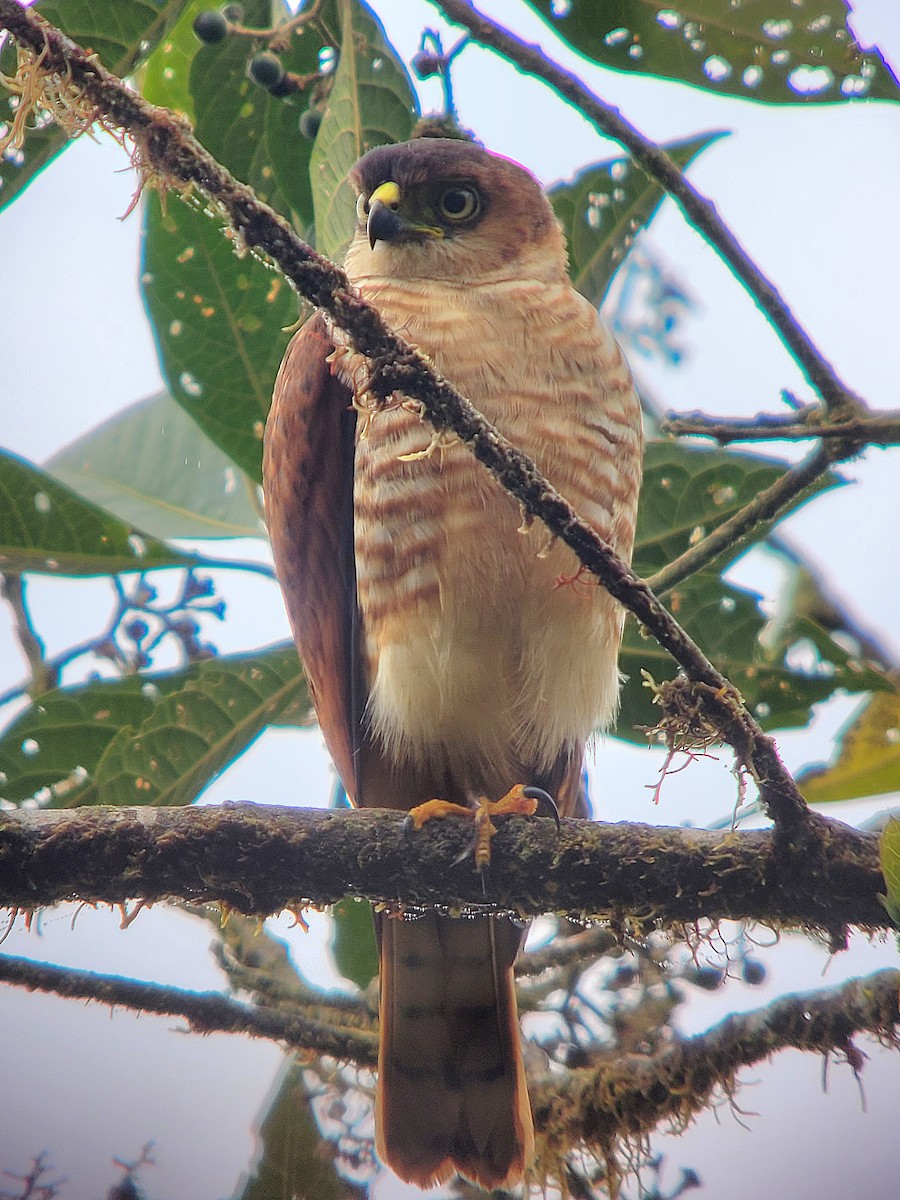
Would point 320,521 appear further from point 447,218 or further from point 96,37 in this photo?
point 96,37

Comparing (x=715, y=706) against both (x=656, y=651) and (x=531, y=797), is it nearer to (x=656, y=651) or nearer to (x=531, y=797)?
(x=531, y=797)

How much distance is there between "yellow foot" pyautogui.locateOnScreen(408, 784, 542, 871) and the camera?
6.10 feet

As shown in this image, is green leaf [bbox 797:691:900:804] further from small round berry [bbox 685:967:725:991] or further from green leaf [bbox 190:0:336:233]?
green leaf [bbox 190:0:336:233]

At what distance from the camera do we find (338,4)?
2439mm

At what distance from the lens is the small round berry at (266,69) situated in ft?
7.61

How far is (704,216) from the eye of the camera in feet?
6.27

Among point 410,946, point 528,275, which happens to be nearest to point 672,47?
point 528,275

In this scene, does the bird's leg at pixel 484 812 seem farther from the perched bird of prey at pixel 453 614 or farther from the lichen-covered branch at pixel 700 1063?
the lichen-covered branch at pixel 700 1063

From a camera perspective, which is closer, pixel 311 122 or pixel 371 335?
pixel 371 335

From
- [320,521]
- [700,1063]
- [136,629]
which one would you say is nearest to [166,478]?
[136,629]

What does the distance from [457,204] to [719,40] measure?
0.85 m

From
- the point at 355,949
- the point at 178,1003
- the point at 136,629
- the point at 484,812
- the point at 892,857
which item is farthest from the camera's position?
the point at 136,629

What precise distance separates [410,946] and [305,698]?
27.2 inches

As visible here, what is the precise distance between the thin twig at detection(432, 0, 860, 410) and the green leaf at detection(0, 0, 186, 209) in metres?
0.59
